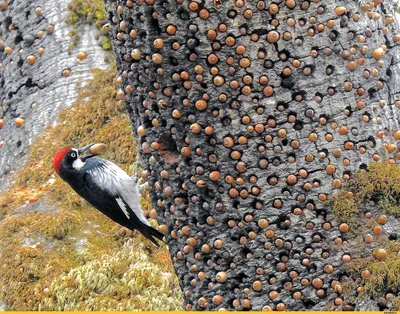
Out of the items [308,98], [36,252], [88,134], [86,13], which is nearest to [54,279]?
[36,252]

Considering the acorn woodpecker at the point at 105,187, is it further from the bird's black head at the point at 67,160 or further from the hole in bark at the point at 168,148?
the hole in bark at the point at 168,148

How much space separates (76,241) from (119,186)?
0.67 metres

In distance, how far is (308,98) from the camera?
2830 millimetres

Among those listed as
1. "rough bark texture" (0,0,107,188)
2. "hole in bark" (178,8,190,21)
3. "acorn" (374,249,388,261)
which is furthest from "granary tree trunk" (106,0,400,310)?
"rough bark texture" (0,0,107,188)

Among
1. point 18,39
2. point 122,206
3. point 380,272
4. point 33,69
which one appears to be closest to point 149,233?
point 122,206

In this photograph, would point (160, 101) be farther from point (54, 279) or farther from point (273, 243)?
point (54, 279)

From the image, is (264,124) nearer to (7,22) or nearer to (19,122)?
(19,122)

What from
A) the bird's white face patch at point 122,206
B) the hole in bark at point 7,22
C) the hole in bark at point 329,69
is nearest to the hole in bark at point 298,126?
the hole in bark at point 329,69

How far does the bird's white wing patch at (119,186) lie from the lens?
4.68m

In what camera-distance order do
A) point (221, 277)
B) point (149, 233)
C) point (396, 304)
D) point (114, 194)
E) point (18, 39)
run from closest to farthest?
point (396, 304) < point (221, 277) < point (149, 233) < point (114, 194) < point (18, 39)

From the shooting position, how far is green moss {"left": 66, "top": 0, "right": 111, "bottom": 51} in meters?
6.79

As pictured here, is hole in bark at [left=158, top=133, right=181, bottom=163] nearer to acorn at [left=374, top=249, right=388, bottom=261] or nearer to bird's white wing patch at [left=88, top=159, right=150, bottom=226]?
acorn at [left=374, top=249, right=388, bottom=261]

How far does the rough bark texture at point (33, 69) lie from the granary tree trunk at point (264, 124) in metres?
3.74

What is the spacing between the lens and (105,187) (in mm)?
4707
